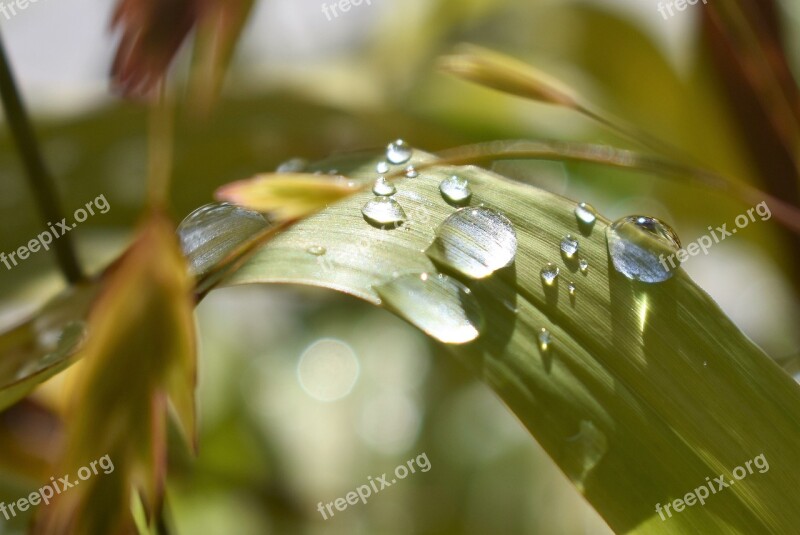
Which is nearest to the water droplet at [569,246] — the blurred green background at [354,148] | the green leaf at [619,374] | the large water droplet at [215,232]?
the green leaf at [619,374]

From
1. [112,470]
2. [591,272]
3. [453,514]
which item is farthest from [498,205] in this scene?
[453,514]

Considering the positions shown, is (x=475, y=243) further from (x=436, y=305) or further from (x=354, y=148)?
(x=354, y=148)

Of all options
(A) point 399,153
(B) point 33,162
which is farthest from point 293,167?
(B) point 33,162

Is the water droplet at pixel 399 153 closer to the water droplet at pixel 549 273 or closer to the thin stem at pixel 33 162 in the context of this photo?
the water droplet at pixel 549 273

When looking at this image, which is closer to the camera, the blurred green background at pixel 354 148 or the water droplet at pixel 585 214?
the water droplet at pixel 585 214

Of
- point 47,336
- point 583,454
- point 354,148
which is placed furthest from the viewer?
point 354,148

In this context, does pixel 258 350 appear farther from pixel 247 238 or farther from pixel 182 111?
pixel 247 238
